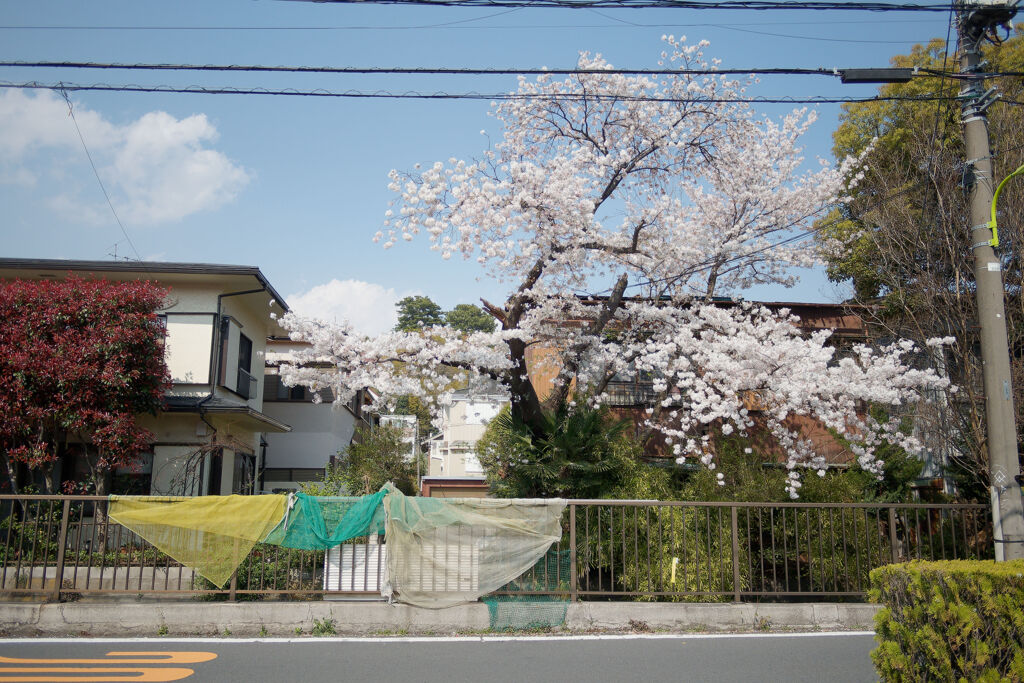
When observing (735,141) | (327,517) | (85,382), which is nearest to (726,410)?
(735,141)

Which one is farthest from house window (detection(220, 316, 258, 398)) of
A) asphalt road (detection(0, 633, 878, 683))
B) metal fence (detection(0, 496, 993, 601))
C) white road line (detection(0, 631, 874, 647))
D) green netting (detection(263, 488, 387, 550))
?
asphalt road (detection(0, 633, 878, 683))

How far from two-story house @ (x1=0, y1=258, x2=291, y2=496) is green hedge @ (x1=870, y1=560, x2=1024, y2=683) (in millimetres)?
13637

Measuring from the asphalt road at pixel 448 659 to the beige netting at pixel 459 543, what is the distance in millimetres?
712

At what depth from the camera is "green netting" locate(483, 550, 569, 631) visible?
27.1 feet

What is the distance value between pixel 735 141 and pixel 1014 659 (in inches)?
448

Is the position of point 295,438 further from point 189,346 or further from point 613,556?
point 613,556

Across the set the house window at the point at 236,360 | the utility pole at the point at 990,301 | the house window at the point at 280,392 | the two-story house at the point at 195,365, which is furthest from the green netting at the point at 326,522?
the house window at the point at 280,392

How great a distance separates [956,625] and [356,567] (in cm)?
617

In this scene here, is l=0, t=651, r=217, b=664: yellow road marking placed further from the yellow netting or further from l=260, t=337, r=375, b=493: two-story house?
l=260, t=337, r=375, b=493: two-story house

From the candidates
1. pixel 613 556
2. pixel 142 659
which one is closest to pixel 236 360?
pixel 142 659

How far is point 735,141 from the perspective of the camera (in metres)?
14.3

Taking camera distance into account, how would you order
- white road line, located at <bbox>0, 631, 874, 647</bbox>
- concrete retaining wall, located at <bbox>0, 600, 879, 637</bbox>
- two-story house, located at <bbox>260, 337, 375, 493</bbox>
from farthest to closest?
two-story house, located at <bbox>260, 337, 375, 493</bbox>, concrete retaining wall, located at <bbox>0, 600, 879, 637</bbox>, white road line, located at <bbox>0, 631, 874, 647</bbox>

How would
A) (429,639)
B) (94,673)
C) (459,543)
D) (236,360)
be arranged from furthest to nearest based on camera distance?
1. (236,360)
2. (459,543)
3. (429,639)
4. (94,673)

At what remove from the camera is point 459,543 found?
338 inches
